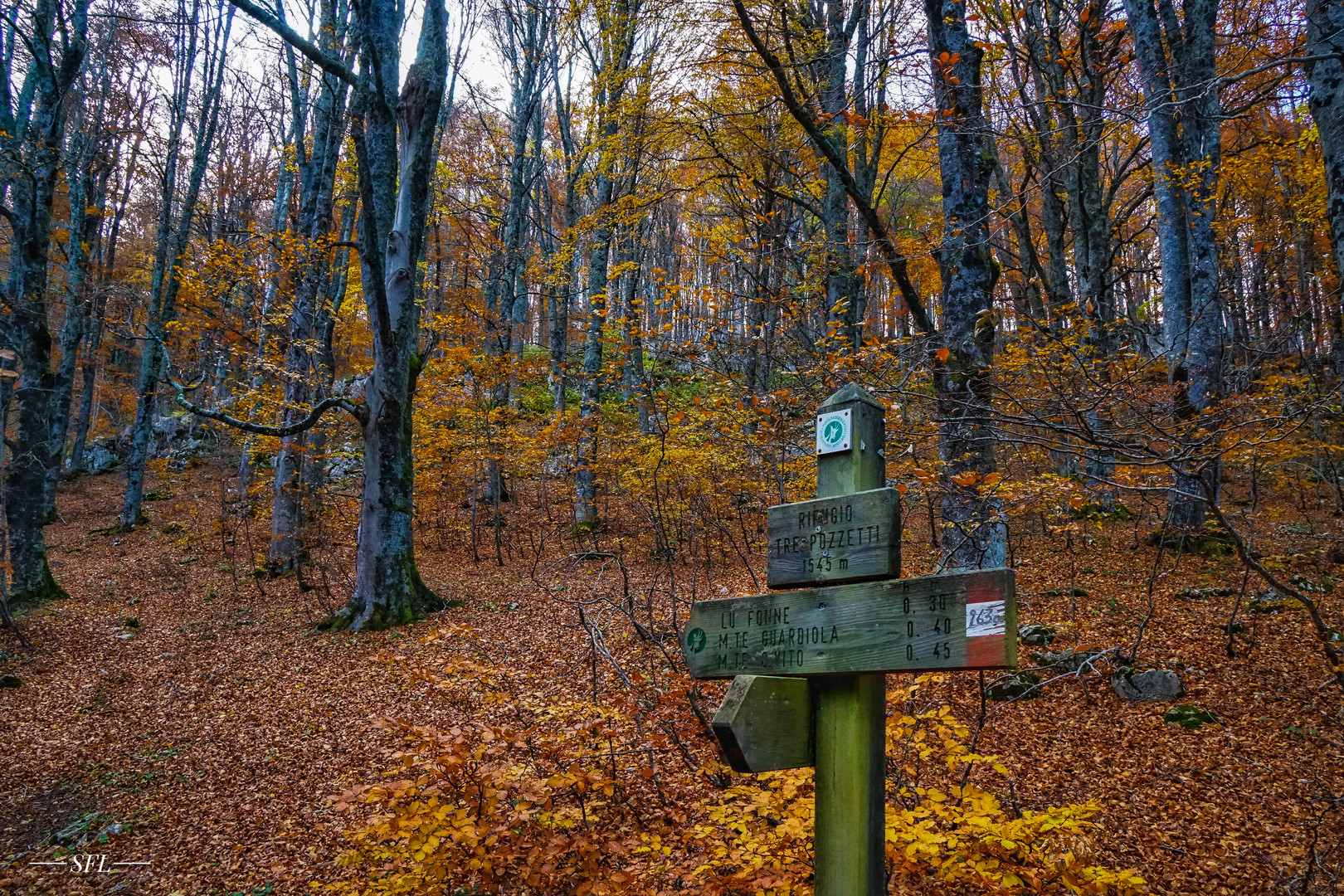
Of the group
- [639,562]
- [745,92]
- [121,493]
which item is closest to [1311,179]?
[745,92]

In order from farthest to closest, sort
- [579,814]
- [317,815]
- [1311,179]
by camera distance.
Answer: [1311,179] → [317,815] → [579,814]

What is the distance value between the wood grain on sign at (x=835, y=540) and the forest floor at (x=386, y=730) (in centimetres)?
196

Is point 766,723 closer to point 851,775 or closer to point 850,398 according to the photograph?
point 851,775

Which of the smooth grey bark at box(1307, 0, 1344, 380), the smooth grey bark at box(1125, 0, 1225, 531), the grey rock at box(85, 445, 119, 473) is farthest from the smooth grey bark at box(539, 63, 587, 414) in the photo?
the grey rock at box(85, 445, 119, 473)

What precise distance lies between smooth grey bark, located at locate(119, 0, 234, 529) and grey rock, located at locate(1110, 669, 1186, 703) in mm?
17679

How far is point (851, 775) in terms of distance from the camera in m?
1.85

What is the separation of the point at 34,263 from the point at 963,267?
36.7ft

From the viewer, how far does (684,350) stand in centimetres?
723

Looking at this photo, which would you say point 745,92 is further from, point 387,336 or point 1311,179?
point 1311,179

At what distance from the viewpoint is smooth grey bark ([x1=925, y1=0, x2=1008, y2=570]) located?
521 cm

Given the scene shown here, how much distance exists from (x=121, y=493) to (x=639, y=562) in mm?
17357

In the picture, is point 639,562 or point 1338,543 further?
point 639,562

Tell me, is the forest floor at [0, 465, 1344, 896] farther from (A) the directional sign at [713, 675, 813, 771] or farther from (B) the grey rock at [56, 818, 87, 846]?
(A) the directional sign at [713, 675, 813, 771]

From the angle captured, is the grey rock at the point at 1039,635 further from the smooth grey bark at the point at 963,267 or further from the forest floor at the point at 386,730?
the smooth grey bark at the point at 963,267
